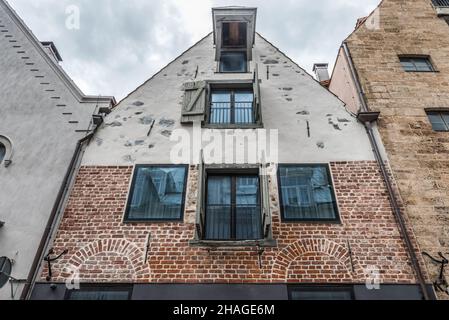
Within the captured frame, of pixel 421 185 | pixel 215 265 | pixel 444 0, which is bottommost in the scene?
pixel 215 265

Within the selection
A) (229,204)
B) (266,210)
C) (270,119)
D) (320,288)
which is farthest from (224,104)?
(320,288)

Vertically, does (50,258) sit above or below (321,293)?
above

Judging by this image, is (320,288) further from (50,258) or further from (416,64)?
(416,64)

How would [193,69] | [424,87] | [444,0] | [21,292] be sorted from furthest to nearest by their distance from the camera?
1. [444,0]
2. [193,69]
3. [424,87]
4. [21,292]

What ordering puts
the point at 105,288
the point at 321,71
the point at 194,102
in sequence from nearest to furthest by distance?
1. the point at 105,288
2. the point at 194,102
3. the point at 321,71

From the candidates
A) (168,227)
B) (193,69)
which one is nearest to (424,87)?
(193,69)

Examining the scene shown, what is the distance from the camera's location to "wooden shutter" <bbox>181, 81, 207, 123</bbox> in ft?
26.9

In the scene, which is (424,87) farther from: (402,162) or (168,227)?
(168,227)

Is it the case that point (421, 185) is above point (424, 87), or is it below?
below

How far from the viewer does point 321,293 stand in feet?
18.4

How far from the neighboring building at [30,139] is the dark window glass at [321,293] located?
4.55 meters

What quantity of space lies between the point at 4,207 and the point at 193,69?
229 inches

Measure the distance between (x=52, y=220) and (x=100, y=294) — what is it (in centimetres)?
182

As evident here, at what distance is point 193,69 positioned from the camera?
9.69 meters
